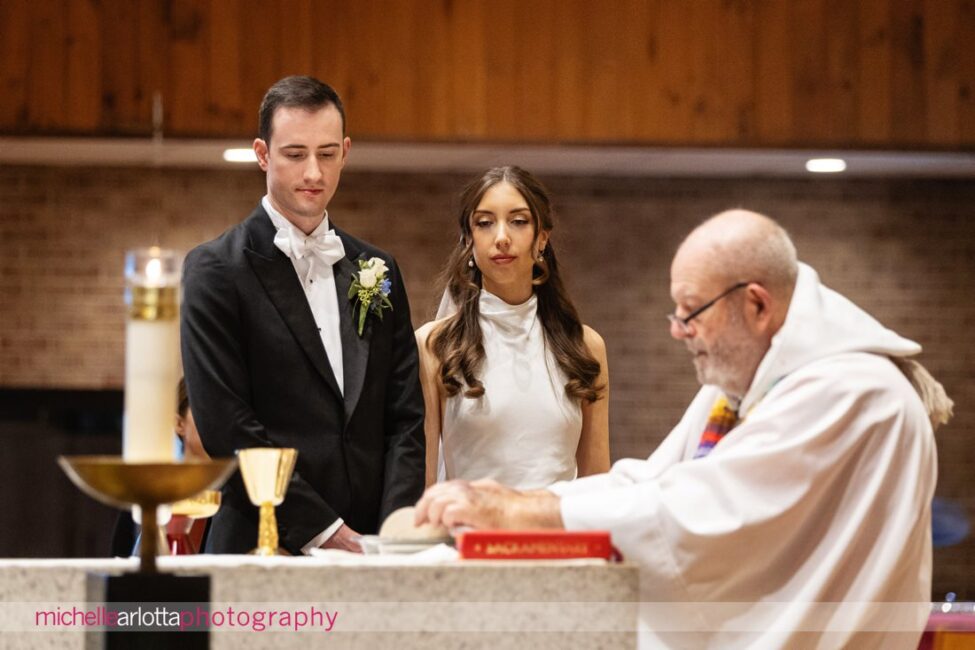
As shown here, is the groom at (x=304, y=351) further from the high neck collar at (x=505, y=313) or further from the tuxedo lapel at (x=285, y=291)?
the high neck collar at (x=505, y=313)

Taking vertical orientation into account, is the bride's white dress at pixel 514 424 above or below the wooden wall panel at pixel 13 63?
below

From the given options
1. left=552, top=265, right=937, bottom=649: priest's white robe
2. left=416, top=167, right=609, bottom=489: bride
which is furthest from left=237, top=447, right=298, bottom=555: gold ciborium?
left=416, top=167, right=609, bottom=489: bride

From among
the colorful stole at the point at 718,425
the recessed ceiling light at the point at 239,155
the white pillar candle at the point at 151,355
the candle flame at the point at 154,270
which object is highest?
the recessed ceiling light at the point at 239,155

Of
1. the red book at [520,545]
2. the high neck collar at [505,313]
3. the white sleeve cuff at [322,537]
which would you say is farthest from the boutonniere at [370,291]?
the red book at [520,545]

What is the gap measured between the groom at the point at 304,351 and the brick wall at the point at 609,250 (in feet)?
14.6

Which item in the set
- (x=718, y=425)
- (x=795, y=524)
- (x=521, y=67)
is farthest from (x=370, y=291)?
(x=521, y=67)

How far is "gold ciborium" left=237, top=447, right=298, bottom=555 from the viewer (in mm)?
2330

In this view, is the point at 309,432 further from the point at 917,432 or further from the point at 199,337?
the point at 917,432

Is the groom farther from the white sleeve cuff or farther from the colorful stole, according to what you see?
the colorful stole

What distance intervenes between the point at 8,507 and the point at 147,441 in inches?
253

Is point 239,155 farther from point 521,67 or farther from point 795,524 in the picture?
point 795,524

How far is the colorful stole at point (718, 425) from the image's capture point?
104 inches

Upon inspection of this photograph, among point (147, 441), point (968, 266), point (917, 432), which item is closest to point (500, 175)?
point (917, 432)

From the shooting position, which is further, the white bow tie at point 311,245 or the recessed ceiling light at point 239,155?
the recessed ceiling light at point 239,155
